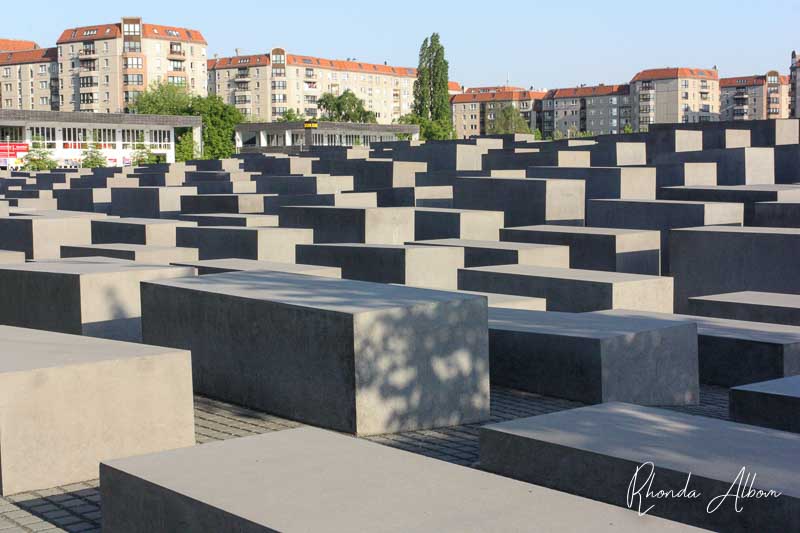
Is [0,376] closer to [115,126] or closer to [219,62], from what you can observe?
[115,126]

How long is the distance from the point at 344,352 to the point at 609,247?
9.55m

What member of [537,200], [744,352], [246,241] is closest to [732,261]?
[744,352]

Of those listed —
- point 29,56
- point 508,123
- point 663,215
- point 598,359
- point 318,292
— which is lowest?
point 598,359

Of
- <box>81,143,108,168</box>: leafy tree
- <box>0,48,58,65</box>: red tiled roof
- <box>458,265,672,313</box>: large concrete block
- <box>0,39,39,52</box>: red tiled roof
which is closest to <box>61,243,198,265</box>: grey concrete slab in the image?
<box>458,265,672,313</box>: large concrete block

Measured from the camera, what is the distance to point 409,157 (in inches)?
1391

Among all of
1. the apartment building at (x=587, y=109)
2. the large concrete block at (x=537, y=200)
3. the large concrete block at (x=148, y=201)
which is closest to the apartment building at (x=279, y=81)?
the apartment building at (x=587, y=109)

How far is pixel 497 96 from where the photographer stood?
185 metres

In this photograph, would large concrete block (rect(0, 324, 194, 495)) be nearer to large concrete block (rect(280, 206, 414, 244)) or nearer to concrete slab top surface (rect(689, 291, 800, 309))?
concrete slab top surface (rect(689, 291, 800, 309))

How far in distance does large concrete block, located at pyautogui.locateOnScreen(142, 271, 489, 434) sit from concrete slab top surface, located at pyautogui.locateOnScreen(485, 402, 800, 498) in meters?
1.18

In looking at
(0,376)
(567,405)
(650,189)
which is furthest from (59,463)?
(650,189)

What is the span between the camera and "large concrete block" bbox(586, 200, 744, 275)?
693 inches

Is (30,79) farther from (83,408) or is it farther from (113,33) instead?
(83,408)

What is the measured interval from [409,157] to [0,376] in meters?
29.7

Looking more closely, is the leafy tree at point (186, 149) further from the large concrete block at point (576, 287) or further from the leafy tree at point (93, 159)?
the large concrete block at point (576, 287)
